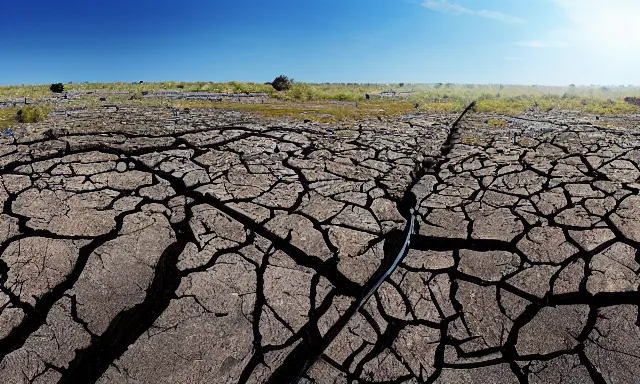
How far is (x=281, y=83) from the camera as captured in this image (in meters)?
20.3

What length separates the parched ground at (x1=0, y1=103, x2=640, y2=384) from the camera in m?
2.27

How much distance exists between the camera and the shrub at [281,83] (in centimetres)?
1995

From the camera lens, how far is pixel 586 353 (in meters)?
2.33

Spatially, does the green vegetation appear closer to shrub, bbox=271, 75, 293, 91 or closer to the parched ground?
the parched ground

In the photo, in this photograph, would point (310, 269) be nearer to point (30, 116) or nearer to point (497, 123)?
point (30, 116)

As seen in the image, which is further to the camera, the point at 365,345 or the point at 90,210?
the point at 90,210

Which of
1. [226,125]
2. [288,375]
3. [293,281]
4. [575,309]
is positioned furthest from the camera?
[226,125]

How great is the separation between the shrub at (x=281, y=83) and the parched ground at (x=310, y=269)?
50.1ft

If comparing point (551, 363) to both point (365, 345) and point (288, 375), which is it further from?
point (288, 375)

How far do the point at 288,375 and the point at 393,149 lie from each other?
14.7ft

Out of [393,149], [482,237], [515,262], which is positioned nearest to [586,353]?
[515,262]

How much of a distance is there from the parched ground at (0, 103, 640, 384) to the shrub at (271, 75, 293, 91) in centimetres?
1526

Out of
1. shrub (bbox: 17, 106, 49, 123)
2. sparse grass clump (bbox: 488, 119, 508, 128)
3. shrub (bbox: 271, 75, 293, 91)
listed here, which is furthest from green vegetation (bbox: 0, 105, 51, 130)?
shrub (bbox: 271, 75, 293, 91)

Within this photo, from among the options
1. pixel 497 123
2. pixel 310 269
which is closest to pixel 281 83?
pixel 497 123
